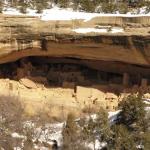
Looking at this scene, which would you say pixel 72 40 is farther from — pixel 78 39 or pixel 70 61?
pixel 70 61

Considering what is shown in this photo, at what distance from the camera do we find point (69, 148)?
39.3 ft

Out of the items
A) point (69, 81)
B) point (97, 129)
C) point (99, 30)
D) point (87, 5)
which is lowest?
point (97, 129)

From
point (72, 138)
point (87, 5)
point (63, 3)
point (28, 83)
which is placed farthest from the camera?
point (28, 83)

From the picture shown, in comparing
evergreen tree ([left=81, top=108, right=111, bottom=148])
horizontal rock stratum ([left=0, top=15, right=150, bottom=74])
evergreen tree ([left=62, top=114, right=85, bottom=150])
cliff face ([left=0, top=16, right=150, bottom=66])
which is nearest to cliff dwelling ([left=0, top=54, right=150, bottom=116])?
horizontal rock stratum ([left=0, top=15, right=150, bottom=74])

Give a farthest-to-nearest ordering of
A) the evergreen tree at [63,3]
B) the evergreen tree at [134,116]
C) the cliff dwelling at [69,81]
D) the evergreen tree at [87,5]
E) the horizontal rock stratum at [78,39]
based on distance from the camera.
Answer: the cliff dwelling at [69,81]
the evergreen tree at [63,3]
the evergreen tree at [87,5]
the horizontal rock stratum at [78,39]
the evergreen tree at [134,116]

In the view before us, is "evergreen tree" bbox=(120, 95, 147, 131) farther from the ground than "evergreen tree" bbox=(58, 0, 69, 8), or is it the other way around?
"evergreen tree" bbox=(58, 0, 69, 8)

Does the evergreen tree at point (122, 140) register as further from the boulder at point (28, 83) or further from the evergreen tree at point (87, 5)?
the boulder at point (28, 83)

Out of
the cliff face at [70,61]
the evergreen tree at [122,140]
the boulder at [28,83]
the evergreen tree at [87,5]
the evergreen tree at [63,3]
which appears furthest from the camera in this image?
the boulder at [28,83]

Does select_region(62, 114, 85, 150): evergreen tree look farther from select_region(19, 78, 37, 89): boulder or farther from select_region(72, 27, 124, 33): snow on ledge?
select_region(19, 78, 37, 89): boulder

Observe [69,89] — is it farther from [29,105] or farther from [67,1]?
[67,1]

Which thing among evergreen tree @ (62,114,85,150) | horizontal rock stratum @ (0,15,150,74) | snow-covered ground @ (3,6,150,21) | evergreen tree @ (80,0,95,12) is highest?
evergreen tree @ (80,0,95,12)

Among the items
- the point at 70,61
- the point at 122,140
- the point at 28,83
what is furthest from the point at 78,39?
the point at 122,140

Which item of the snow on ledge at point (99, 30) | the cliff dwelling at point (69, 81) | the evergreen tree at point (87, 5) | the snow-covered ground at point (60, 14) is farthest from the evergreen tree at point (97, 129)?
the evergreen tree at point (87, 5)

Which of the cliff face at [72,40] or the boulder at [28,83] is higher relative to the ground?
the cliff face at [72,40]
